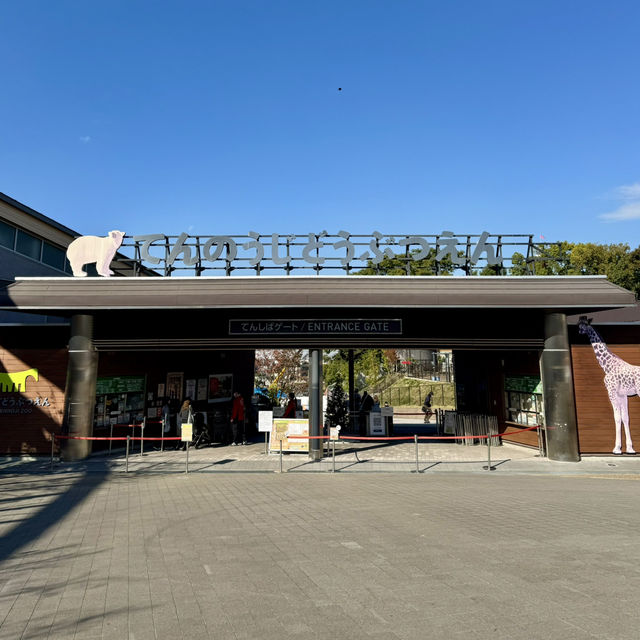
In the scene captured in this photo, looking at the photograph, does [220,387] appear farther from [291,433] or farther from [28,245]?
[28,245]

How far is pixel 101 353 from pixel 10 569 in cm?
1173

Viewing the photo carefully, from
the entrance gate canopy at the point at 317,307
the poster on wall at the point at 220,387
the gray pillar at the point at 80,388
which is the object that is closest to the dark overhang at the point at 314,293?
the entrance gate canopy at the point at 317,307

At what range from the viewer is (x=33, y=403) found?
15.9 m

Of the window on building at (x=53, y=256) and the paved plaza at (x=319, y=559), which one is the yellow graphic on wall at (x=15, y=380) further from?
the window on building at (x=53, y=256)

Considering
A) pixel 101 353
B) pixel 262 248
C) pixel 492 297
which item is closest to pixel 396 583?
pixel 492 297

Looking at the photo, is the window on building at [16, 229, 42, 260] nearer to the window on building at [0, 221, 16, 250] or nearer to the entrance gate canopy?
the window on building at [0, 221, 16, 250]

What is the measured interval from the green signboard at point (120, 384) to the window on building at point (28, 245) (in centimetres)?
907

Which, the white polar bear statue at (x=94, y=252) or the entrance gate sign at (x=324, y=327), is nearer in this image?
the entrance gate sign at (x=324, y=327)

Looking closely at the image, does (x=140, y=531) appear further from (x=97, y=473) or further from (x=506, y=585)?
(x=97, y=473)

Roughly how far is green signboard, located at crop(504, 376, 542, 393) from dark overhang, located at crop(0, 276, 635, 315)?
142 inches

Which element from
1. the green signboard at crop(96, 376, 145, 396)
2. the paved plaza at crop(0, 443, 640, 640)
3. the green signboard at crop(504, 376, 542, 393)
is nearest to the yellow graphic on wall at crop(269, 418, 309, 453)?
the paved plaza at crop(0, 443, 640, 640)

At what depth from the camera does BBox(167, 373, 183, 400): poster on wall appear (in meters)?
20.2

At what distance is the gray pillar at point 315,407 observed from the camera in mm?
15242

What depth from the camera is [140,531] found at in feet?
24.7
